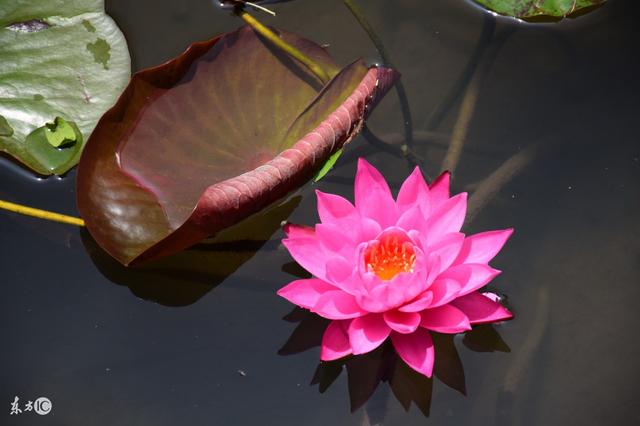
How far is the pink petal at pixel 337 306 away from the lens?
2107 mm

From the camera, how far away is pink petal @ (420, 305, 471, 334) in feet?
6.84

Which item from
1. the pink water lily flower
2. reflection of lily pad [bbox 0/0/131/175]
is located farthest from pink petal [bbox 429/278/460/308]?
reflection of lily pad [bbox 0/0/131/175]

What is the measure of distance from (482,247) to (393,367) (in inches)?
21.5

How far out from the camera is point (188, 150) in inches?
98.0

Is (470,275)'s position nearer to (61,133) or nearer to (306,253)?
(306,253)

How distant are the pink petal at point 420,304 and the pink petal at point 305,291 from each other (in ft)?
0.87

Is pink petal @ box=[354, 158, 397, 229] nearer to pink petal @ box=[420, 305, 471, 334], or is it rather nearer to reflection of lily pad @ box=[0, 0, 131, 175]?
pink petal @ box=[420, 305, 471, 334]

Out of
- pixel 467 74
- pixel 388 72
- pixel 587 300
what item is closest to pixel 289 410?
pixel 587 300

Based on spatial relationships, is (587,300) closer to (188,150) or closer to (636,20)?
(636,20)

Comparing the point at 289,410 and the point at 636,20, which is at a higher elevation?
the point at 636,20

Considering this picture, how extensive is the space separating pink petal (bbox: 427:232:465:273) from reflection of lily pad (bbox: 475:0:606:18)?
1340mm

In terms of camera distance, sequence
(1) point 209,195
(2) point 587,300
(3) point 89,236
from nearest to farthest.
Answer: (1) point 209,195, (2) point 587,300, (3) point 89,236

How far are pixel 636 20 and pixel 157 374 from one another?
2652mm

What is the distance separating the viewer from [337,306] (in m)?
2.12
